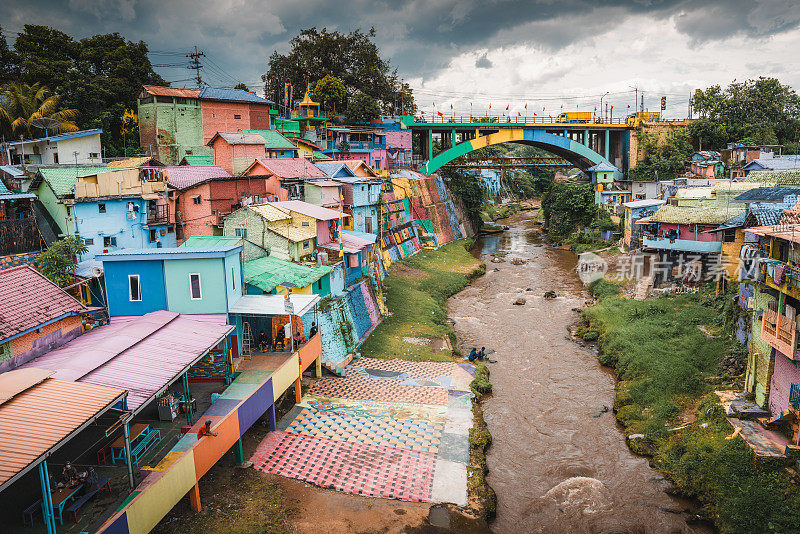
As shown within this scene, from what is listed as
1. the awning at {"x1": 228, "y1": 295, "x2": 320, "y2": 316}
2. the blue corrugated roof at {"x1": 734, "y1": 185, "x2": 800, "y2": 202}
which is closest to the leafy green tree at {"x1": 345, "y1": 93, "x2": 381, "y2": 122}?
the blue corrugated roof at {"x1": 734, "y1": 185, "x2": 800, "y2": 202}

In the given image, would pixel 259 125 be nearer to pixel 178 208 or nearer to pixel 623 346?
pixel 178 208

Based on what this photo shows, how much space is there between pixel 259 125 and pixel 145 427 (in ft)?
114

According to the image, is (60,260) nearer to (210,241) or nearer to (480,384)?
(210,241)

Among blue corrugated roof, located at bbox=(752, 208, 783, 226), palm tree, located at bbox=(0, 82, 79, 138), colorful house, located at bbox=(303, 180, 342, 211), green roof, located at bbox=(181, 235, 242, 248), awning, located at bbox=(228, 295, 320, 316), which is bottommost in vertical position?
awning, located at bbox=(228, 295, 320, 316)

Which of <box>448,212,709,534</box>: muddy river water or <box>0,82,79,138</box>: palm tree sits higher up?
<box>0,82,79,138</box>: palm tree

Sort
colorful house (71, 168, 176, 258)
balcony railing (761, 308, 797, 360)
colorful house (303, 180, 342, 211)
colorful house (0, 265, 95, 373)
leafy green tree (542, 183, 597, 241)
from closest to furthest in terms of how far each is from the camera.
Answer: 1. colorful house (0, 265, 95, 373)
2. balcony railing (761, 308, 797, 360)
3. colorful house (71, 168, 176, 258)
4. colorful house (303, 180, 342, 211)
5. leafy green tree (542, 183, 597, 241)

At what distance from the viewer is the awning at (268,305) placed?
1927cm

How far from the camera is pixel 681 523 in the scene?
1634 cm

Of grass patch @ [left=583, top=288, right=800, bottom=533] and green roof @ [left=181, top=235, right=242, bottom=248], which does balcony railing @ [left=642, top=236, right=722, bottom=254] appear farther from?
green roof @ [left=181, top=235, right=242, bottom=248]

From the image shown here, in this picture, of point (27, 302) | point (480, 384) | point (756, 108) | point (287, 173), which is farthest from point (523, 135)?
point (27, 302)

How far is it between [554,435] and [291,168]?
22.2 m

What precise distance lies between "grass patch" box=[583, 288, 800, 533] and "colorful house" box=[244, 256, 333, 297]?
13.5 meters

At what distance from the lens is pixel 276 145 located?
137 feet

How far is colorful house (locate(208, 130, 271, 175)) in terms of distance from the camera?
35344 mm
